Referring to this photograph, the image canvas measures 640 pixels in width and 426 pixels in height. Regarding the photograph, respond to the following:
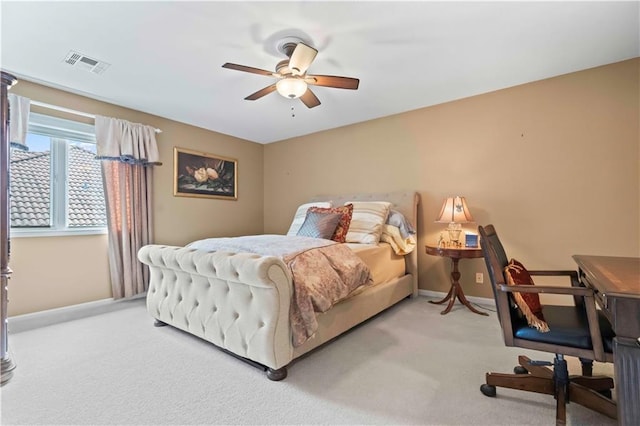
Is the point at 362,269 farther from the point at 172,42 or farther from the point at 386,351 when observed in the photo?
the point at 172,42

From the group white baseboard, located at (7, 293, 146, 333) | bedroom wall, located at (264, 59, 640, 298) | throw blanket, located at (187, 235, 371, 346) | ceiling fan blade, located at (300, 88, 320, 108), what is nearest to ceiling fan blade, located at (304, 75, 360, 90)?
ceiling fan blade, located at (300, 88, 320, 108)

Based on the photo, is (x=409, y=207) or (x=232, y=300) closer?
(x=232, y=300)

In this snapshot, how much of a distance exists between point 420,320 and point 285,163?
3.43m

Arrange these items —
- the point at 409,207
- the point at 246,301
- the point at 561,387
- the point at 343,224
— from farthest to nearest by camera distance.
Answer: the point at 409,207 → the point at 343,224 → the point at 246,301 → the point at 561,387

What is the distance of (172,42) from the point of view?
2.37 metres

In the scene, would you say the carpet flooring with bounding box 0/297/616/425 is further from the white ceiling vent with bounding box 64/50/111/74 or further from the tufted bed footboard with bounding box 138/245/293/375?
the white ceiling vent with bounding box 64/50/111/74

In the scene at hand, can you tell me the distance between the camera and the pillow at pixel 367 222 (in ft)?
11.2

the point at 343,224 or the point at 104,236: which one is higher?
the point at 343,224

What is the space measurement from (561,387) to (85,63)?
4170 mm

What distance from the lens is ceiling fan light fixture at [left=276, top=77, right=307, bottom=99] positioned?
93.9 inches

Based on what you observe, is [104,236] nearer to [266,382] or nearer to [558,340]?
[266,382]

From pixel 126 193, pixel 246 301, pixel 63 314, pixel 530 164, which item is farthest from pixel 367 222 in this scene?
pixel 63 314

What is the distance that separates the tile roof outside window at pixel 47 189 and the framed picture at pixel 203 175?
94cm

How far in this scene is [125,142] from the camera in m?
3.53
